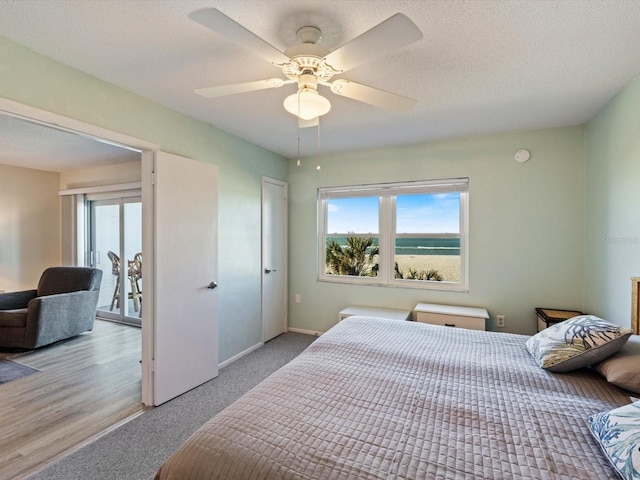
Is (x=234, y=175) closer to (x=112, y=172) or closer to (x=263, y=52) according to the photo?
(x=263, y=52)

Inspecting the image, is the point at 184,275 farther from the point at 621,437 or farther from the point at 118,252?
the point at 118,252

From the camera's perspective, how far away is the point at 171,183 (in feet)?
8.34

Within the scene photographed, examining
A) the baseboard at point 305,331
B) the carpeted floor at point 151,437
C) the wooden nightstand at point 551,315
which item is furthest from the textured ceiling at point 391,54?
the baseboard at point 305,331

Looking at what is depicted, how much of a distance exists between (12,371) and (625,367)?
15.9 feet

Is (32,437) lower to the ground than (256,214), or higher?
lower

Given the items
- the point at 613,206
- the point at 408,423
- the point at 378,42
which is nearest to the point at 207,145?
the point at 378,42

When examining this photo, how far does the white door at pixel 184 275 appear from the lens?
2459 mm

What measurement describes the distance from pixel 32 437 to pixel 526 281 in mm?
4409

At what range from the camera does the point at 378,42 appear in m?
1.25

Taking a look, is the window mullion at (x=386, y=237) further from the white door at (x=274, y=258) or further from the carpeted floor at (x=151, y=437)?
the carpeted floor at (x=151, y=437)

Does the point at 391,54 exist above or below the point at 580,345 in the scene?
above

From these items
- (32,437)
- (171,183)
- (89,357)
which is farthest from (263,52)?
(89,357)

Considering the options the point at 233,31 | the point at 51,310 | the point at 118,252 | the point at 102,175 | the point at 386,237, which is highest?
the point at 102,175

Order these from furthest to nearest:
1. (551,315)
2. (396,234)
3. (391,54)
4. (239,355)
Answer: (396,234) → (239,355) → (551,315) → (391,54)
